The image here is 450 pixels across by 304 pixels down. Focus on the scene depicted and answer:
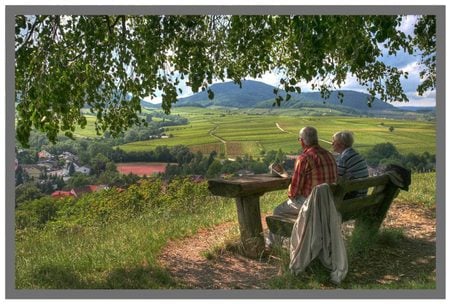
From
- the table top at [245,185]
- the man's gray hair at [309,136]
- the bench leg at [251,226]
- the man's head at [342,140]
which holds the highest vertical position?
the man's gray hair at [309,136]

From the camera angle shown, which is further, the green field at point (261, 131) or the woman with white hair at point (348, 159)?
the green field at point (261, 131)

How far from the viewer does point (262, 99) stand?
7.13 metres

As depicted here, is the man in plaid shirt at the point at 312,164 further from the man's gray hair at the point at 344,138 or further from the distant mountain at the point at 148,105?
the distant mountain at the point at 148,105

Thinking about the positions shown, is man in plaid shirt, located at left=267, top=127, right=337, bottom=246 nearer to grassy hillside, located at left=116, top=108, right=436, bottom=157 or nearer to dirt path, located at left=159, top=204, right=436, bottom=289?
dirt path, located at left=159, top=204, right=436, bottom=289

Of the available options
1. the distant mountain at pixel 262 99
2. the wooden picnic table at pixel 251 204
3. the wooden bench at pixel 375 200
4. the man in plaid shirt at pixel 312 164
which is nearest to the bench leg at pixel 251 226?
the wooden picnic table at pixel 251 204

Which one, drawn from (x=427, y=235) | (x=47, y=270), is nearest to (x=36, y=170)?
(x=47, y=270)

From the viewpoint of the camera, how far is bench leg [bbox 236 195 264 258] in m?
5.51

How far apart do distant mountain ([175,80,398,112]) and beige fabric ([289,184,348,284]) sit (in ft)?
6.04

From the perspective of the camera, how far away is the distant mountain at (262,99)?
6794 mm

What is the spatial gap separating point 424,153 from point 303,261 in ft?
14.9

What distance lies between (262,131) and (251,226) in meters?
3.36

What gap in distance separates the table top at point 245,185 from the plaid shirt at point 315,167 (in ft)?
1.81

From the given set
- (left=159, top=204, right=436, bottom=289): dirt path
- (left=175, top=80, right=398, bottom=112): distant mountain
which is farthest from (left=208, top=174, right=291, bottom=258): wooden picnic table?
(left=175, top=80, right=398, bottom=112): distant mountain

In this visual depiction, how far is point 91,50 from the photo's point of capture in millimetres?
→ 5797
